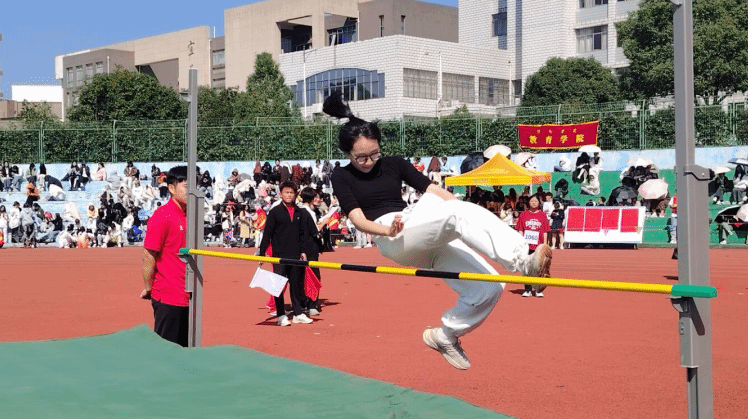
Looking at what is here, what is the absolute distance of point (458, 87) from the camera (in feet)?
208

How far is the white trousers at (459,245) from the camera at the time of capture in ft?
16.4

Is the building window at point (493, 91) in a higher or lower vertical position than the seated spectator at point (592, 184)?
higher

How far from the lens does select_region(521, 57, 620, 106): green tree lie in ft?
176

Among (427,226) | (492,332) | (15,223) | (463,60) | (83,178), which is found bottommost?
(492,332)

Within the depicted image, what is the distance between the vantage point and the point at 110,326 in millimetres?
12008

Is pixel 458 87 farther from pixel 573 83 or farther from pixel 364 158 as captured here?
pixel 364 158

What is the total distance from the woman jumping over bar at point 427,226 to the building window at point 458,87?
57.6 m

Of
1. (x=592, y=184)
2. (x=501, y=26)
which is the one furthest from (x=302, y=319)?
(x=501, y=26)

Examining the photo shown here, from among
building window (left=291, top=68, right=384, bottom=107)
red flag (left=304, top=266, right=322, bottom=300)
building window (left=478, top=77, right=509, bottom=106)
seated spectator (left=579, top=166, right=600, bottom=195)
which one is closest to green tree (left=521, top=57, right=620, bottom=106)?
building window (left=478, top=77, right=509, bottom=106)

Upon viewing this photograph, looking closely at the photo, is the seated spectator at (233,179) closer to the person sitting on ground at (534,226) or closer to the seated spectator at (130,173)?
the seated spectator at (130,173)

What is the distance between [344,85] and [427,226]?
58.7 meters

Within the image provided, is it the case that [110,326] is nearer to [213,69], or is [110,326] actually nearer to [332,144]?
[332,144]

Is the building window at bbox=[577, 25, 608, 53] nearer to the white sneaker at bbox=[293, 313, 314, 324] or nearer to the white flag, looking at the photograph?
the white sneaker at bbox=[293, 313, 314, 324]

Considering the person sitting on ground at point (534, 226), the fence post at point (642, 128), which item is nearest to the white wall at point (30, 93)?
the fence post at point (642, 128)
